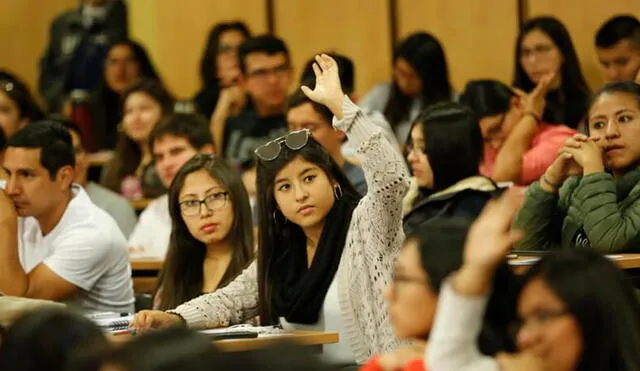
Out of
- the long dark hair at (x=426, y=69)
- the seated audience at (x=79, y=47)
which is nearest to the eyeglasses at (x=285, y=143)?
the long dark hair at (x=426, y=69)

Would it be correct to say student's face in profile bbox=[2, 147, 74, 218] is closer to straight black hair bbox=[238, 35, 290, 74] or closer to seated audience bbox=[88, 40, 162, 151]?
straight black hair bbox=[238, 35, 290, 74]

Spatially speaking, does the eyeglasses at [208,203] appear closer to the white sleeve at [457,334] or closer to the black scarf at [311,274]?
the black scarf at [311,274]

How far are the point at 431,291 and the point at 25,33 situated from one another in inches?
302

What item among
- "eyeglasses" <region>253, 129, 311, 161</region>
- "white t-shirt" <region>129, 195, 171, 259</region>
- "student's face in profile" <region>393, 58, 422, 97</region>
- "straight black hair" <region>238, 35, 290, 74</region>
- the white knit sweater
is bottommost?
"white t-shirt" <region>129, 195, 171, 259</region>

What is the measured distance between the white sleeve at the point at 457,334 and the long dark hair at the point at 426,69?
157 inches

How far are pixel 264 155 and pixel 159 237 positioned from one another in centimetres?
190

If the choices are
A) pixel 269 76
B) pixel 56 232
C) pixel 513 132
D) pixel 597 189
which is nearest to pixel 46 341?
pixel 597 189

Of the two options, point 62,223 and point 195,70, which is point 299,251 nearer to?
point 62,223

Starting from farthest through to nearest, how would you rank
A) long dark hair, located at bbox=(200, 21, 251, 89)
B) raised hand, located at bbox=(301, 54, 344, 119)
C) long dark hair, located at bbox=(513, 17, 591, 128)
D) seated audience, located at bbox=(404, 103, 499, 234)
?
long dark hair, located at bbox=(200, 21, 251, 89), long dark hair, located at bbox=(513, 17, 591, 128), seated audience, located at bbox=(404, 103, 499, 234), raised hand, located at bbox=(301, 54, 344, 119)

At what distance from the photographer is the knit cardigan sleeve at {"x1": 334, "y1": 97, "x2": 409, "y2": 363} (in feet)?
12.6

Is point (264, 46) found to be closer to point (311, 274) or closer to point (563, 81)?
point (563, 81)

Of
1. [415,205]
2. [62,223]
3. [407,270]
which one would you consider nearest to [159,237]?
[62,223]

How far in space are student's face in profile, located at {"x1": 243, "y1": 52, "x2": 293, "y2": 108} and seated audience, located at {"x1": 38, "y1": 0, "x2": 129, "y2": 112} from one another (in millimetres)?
1991

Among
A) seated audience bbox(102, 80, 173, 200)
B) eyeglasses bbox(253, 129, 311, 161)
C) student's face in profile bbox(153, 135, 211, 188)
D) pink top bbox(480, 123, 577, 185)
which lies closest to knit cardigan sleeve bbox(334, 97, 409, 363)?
eyeglasses bbox(253, 129, 311, 161)
